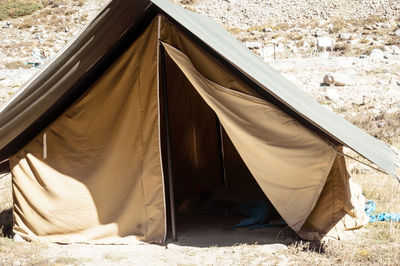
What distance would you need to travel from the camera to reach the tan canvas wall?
4164 millimetres

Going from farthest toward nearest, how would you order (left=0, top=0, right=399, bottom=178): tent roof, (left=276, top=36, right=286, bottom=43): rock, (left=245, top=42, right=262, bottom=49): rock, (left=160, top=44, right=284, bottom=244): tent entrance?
1. (left=276, top=36, right=286, bottom=43): rock
2. (left=245, top=42, right=262, bottom=49): rock
3. (left=160, top=44, right=284, bottom=244): tent entrance
4. (left=0, top=0, right=399, bottom=178): tent roof

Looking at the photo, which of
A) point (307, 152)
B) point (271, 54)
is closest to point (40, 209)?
point (307, 152)

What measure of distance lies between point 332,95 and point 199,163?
6.08m

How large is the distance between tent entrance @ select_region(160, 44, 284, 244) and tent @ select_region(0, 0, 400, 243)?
111 cm

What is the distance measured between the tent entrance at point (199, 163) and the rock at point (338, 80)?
6837mm

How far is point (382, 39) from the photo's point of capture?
62.8ft

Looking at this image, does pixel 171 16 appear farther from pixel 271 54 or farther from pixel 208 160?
pixel 271 54

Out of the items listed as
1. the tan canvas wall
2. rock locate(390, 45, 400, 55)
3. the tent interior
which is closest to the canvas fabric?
the tent interior

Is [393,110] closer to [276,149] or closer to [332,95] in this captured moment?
[332,95]

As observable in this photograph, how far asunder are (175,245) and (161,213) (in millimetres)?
307

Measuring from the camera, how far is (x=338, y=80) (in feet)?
39.9

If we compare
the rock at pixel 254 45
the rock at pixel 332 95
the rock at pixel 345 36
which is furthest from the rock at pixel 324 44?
the rock at pixel 332 95

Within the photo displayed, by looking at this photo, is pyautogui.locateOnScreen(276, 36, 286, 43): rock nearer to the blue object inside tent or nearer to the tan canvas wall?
the blue object inside tent

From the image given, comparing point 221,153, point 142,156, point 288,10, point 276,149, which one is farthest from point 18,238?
point 288,10
